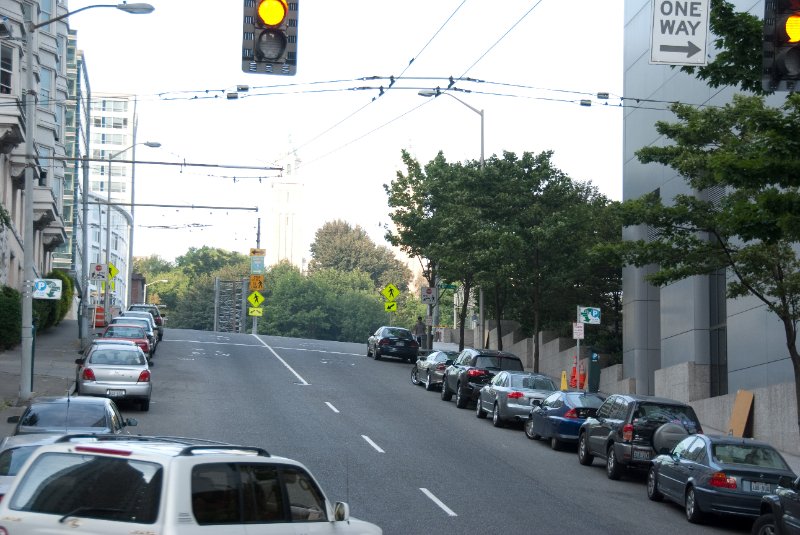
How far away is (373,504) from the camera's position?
16.1m

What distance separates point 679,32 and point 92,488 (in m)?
10.0

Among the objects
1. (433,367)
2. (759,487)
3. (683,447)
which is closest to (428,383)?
(433,367)

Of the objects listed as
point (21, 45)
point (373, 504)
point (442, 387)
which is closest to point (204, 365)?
point (442, 387)

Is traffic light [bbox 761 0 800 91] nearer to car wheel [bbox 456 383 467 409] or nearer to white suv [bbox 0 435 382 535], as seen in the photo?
white suv [bbox 0 435 382 535]

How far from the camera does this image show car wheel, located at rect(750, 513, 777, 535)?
523 inches

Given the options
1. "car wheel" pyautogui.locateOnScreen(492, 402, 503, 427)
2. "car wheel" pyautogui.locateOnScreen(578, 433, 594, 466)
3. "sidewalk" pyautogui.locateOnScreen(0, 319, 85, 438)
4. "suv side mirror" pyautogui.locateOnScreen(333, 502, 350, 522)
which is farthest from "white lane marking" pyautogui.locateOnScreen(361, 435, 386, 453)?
"suv side mirror" pyautogui.locateOnScreen(333, 502, 350, 522)

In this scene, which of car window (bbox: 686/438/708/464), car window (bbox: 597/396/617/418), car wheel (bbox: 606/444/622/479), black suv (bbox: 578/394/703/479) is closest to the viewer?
car window (bbox: 686/438/708/464)

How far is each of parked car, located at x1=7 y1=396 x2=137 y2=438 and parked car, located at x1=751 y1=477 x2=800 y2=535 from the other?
901cm

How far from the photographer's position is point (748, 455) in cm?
1670

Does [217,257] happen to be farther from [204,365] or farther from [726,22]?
[726,22]

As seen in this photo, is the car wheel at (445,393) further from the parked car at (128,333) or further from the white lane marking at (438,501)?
the white lane marking at (438,501)

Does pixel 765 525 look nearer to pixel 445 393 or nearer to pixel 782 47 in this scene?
pixel 782 47

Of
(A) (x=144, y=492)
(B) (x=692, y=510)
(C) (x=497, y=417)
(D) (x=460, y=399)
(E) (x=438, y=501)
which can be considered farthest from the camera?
(D) (x=460, y=399)

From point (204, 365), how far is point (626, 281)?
15.0m
